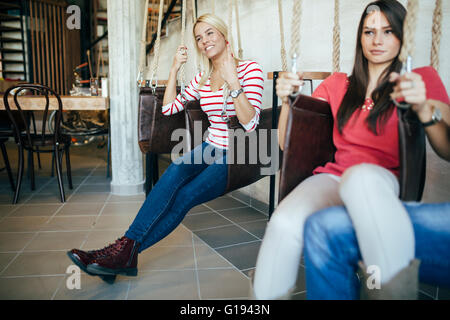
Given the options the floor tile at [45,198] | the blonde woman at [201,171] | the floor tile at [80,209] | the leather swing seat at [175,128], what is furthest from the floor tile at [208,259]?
the floor tile at [45,198]

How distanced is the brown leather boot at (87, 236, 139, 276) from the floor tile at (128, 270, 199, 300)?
0.09 meters

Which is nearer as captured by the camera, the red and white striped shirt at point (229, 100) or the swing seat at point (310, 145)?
the swing seat at point (310, 145)

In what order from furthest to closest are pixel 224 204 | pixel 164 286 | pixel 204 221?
pixel 224 204, pixel 204 221, pixel 164 286

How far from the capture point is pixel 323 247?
895mm

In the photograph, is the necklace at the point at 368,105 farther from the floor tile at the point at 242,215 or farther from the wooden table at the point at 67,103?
the wooden table at the point at 67,103

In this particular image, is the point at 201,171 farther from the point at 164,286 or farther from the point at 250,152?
the point at 164,286

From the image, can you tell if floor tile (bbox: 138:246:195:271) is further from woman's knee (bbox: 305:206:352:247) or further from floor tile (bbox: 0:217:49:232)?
woman's knee (bbox: 305:206:352:247)

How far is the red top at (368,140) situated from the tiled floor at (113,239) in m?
0.65

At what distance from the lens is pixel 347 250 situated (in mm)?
900

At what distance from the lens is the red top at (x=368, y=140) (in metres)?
1.11

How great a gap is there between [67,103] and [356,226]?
276 cm

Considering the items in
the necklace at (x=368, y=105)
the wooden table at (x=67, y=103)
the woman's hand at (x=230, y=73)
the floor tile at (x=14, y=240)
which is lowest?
the floor tile at (x=14, y=240)

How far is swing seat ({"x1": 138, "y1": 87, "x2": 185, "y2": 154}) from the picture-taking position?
2.20 metres
